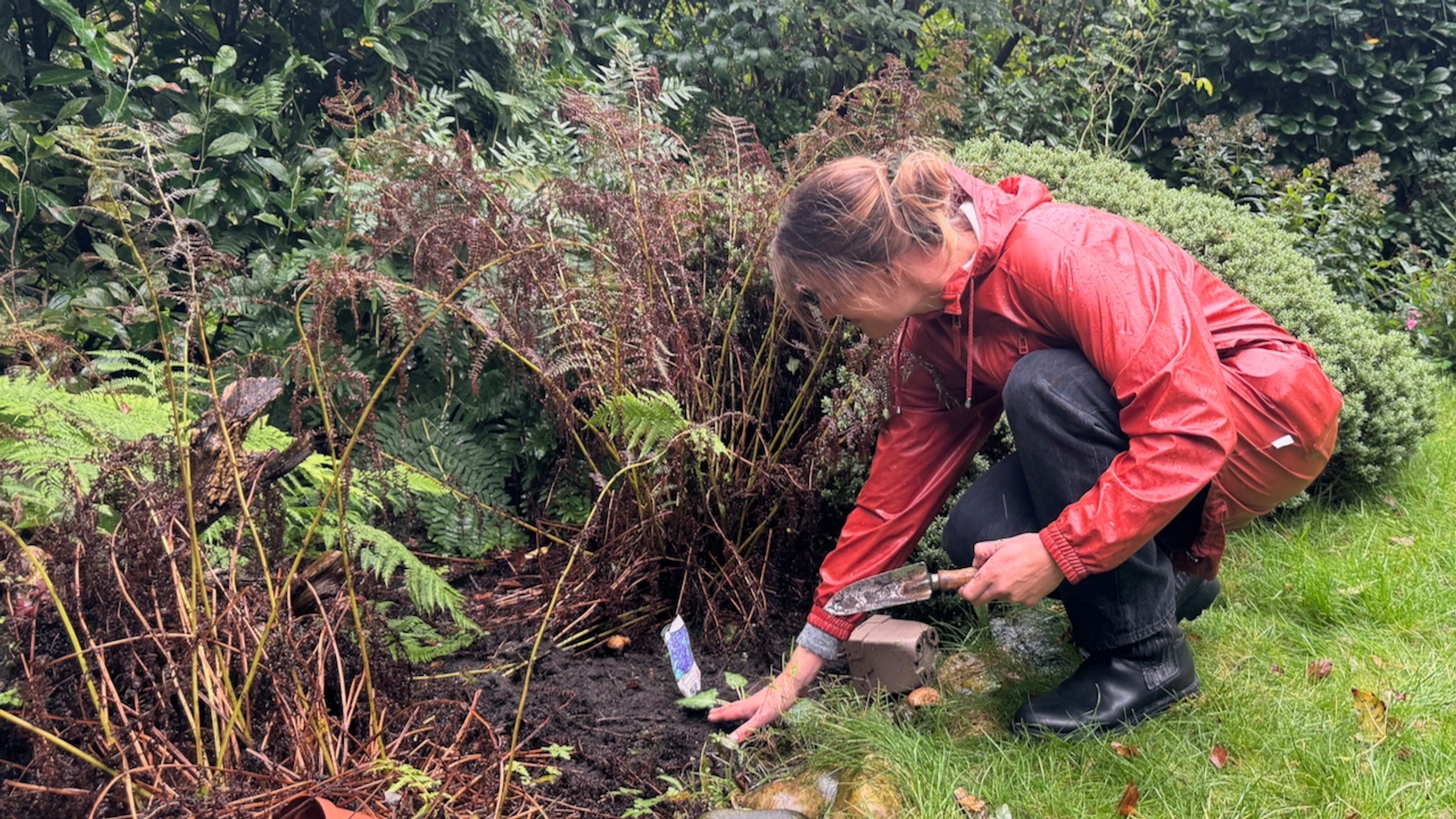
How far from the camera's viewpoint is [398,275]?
136 inches

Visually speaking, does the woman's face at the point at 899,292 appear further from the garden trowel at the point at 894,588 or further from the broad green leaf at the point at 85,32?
the broad green leaf at the point at 85,32

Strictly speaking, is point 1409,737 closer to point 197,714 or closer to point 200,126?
point 197,714

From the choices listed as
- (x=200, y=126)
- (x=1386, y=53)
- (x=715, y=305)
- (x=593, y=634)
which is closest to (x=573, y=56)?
(x=200, y=126)

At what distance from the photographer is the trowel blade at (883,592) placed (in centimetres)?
219

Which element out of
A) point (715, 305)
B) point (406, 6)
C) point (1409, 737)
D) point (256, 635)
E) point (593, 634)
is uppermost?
point (406, 6)

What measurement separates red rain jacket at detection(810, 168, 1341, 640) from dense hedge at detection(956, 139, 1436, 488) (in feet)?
3.92

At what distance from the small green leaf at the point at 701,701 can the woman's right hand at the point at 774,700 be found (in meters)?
0.03

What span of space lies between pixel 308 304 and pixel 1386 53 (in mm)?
6248

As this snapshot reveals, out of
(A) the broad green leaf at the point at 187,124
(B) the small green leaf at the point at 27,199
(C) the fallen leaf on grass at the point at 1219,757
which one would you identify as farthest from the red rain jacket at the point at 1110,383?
(B) the small green leaf at the point at 27,199

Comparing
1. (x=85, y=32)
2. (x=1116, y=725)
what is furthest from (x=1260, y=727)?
(x=85, y=32)

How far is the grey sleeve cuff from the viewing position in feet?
8.15

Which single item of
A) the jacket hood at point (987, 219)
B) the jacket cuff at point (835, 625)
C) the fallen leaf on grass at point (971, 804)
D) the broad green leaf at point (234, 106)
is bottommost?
the fallen leaf on grass at point (971, 804)

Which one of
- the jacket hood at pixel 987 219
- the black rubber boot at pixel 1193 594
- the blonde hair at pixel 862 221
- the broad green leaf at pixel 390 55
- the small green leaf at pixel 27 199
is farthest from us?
the broad green leaf at pixel 390 55

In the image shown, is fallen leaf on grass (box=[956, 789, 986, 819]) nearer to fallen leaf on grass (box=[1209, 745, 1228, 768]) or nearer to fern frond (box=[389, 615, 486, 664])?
fallen leaf on grass (box=[1209, 745, 1228, 768])
